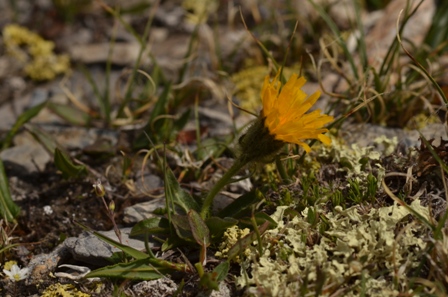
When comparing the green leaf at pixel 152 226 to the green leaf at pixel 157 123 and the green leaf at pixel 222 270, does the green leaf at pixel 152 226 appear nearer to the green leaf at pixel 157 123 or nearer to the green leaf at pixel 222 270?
the green leaf at pixel 222 270

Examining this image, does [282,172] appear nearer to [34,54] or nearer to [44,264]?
[44,264]

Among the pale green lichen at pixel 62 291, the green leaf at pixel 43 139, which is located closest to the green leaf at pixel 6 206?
the green leaf at pixel 43 139

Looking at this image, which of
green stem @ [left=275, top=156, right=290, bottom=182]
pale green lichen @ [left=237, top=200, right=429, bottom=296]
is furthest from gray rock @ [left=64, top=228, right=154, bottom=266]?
green stem @ [left=275, top=156, right=290, bottom=182]

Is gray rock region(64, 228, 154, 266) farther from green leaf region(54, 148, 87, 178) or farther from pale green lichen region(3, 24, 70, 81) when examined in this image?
pale green lichen region(3, 24, 70, 81)

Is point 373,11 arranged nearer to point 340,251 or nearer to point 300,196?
point 300,196

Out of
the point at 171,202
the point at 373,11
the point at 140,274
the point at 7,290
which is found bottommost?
the point at 7,290

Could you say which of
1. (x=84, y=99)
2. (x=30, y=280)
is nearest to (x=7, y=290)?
(x=30, y=280)
